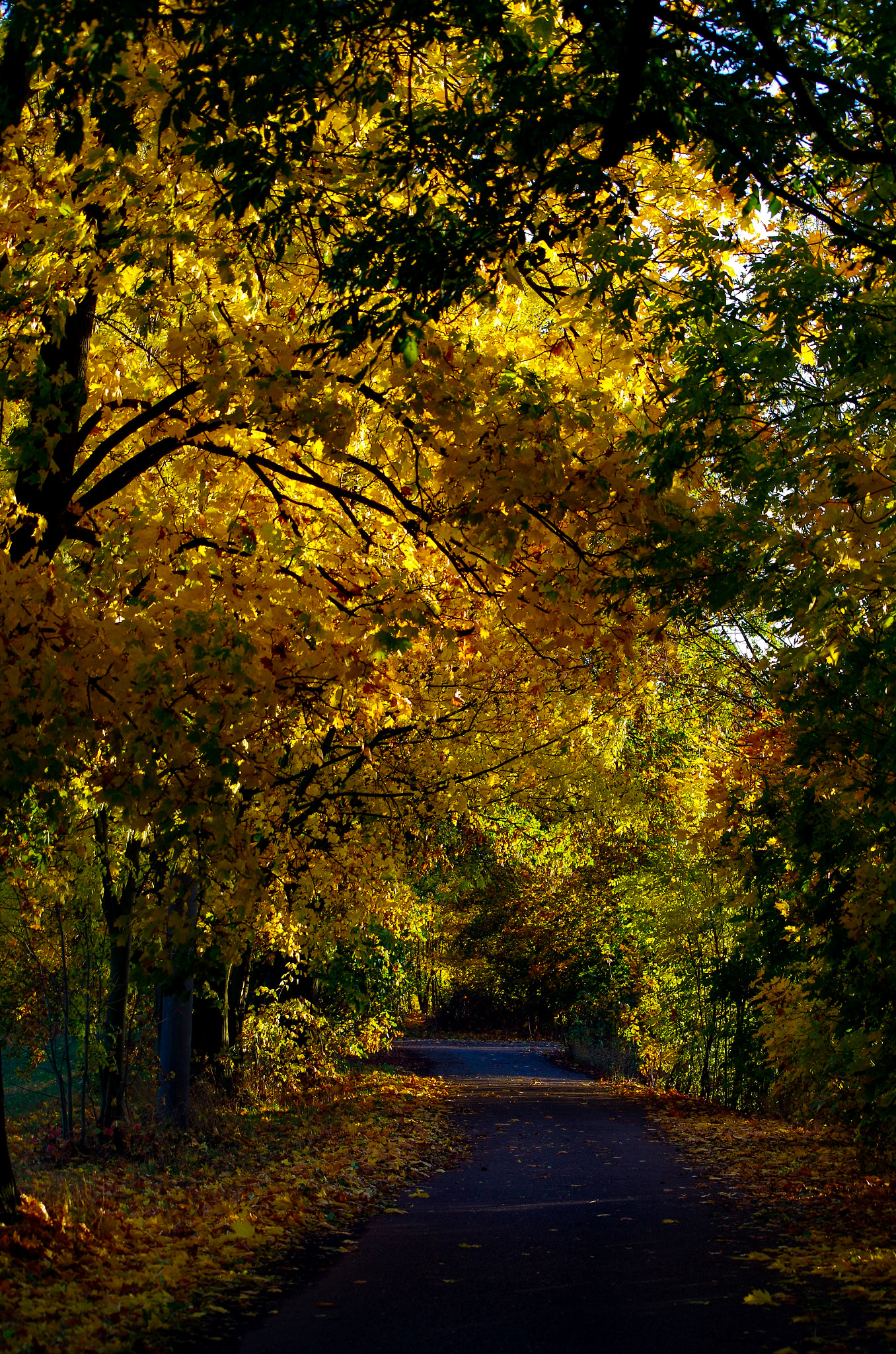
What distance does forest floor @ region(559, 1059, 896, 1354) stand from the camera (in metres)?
5.67

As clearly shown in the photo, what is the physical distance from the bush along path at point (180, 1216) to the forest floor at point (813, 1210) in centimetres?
292

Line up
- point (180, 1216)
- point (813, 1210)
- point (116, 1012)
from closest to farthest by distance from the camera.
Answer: point (180, 1216), point (813, 1210), point (116, 1012)

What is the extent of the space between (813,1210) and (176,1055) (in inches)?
283

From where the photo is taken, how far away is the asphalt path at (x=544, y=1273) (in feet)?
17.3

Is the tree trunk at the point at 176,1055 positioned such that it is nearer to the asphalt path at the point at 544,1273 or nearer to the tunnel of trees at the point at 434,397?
the asphalt path at the point at 544,1273

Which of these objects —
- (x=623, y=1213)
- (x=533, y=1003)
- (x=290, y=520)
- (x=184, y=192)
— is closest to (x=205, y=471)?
(x=290, y=520)

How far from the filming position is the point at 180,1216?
302 inches

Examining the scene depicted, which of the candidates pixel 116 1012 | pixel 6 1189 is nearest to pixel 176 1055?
pixel 116 1012

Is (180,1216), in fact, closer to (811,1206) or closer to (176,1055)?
(811,1206)

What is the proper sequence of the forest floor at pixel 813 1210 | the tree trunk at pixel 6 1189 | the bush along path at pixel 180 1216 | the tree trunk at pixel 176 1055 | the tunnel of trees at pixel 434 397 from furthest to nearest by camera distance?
the tree trunk at pixel 176 1055 < the tree trunk at pixel 6 1189 < the forest floor at pixel 813 1210 < the bush along path at pixel 180 1216 < the tunnel of trees at pixel 434 397

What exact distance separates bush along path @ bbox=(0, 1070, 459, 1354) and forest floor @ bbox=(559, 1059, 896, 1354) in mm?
2923

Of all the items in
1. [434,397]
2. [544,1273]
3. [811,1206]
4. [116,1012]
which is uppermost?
[434,397]

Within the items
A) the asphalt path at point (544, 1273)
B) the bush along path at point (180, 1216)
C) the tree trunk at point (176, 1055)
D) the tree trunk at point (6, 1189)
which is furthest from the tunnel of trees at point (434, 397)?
the tree trunk at point (176, 1055)

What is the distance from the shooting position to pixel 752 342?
5633 millimetres
